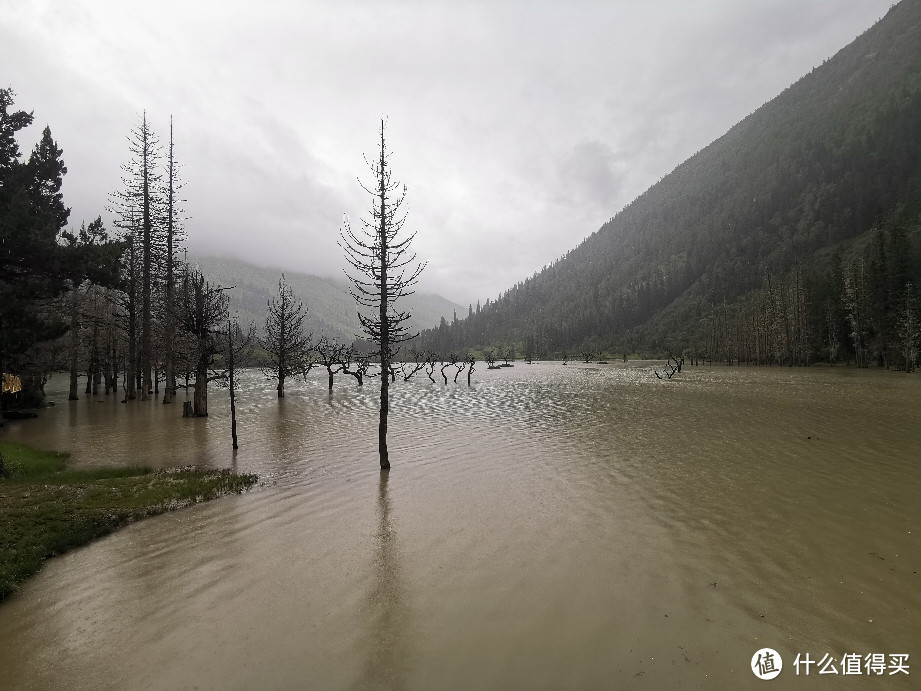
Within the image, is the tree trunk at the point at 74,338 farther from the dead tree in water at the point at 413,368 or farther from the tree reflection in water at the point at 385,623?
the tree reflection in water at the point at 385,623

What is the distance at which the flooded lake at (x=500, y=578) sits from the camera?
5.56 m

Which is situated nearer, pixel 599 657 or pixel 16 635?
pixel 599 657

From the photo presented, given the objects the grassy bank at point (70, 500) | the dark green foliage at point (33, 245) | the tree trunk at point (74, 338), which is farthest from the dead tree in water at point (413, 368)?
the grassy bank at point (70, 500)

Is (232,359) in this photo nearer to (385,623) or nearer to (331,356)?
(385,623)

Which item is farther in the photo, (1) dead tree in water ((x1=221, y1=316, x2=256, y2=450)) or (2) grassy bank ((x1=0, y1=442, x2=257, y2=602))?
(1) dead tree in water ((x1=221, y1=316, x2=256, y2=450))

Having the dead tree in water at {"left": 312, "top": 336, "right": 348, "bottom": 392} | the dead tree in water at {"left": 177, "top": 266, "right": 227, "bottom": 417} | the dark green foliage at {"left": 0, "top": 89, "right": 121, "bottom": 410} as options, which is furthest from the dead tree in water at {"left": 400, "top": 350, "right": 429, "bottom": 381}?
→ the dark green foliage at {"left": 0, "top": 89, "right": 121, "bottom": 410}

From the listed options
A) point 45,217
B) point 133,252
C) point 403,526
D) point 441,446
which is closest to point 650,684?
point 403,526

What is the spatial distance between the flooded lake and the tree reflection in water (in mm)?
32

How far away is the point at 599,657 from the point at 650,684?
0.68 m

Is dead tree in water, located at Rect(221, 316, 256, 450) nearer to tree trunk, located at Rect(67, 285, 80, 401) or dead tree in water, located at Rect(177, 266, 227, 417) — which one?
dead tree in water, located at Rect(177, 266, 227, 417)

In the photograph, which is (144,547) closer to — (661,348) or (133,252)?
(133,252)

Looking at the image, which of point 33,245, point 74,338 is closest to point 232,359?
point 33,245

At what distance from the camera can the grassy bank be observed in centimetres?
866

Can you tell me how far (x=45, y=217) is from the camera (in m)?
14.2
